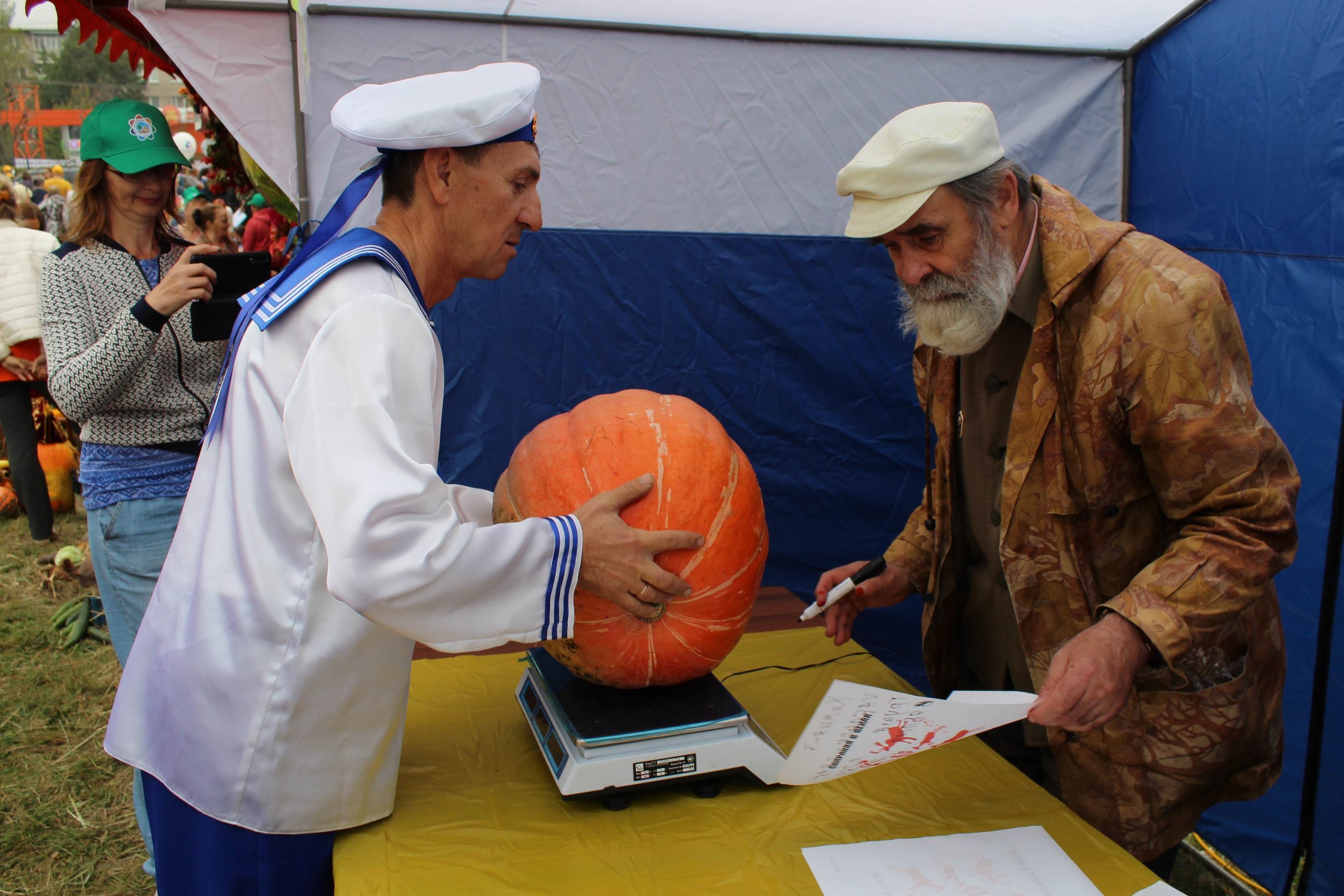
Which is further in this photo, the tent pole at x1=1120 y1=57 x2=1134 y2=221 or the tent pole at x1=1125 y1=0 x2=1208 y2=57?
the tent pole at x1=1120 y1=57 x2=1134 y2=221

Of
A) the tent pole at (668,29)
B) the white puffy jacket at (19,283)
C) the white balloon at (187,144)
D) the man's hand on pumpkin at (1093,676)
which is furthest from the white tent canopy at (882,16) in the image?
the white balloon at (187,144)

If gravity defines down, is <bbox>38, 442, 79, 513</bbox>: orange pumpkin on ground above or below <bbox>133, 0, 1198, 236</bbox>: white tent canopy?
below

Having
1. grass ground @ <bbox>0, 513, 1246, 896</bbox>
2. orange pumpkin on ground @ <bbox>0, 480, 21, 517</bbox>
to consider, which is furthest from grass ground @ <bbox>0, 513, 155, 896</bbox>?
orange pumpkin on ground @ <bbox>0, 480, 21, 517</bbox>

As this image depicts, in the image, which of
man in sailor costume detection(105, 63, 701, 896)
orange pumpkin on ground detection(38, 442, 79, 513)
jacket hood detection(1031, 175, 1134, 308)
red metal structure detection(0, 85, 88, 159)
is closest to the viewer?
man in sailor costume detection(105, 63, 701, 896)

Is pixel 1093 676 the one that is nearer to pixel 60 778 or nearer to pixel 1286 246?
pixel 1286 246

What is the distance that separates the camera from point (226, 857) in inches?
62.7

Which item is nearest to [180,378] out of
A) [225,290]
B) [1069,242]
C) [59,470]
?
[225,290]

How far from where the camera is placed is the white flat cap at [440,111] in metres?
1.58

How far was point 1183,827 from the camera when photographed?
2012mm

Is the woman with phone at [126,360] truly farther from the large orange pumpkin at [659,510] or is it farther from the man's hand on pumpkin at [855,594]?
the man's hand on pumpkin at [855,594]

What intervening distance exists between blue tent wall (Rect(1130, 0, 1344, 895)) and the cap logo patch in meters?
3.51

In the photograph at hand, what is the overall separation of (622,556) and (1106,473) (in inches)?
40.3

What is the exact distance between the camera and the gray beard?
1980 millimetres

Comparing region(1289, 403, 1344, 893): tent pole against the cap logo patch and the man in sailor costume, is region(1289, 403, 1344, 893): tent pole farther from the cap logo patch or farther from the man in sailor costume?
the cap logo patch
